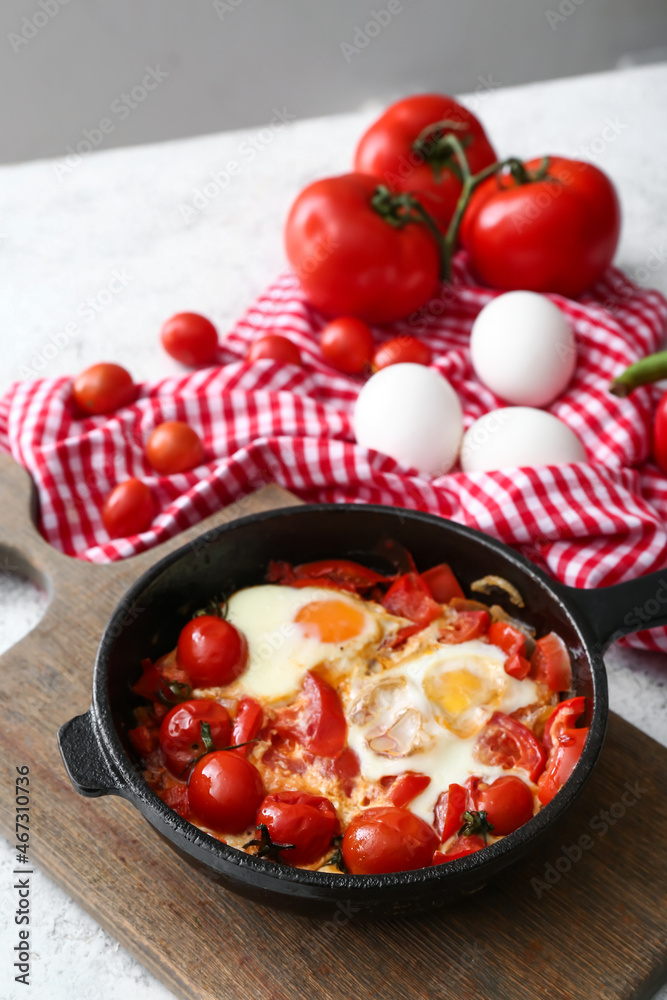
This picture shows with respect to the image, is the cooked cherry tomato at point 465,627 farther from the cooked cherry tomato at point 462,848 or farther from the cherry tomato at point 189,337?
the cherry tomato at point 189,337

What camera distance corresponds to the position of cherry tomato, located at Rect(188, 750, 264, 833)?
4.18 ft

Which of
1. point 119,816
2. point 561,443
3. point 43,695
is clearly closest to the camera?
point 119,816

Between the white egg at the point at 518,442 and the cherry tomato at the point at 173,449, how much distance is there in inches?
23.0

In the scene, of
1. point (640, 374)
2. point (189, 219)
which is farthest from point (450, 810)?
point (189, 219)

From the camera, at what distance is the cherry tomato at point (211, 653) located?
57.3 inches

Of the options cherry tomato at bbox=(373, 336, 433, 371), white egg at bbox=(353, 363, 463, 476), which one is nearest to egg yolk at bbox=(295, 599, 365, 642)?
white egg at bbox=(353, 363, 463, 476)

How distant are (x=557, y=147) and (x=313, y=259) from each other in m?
1.30

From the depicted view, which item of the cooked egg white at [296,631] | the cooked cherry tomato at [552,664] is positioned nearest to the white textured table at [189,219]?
the cooked cherry tomato at [552,664]

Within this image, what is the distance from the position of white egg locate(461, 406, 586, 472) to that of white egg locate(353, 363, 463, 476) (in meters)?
0.05

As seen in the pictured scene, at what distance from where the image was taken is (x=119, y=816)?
1.44 metres

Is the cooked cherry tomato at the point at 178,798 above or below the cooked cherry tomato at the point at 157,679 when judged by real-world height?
below

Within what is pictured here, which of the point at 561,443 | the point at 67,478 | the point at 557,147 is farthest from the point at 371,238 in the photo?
the point at 557,147

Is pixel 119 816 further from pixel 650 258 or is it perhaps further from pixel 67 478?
pixel 650 258

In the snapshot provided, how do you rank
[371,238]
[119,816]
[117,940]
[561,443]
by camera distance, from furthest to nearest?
1. [371,238]
2. [561,443]
3. [119,816]
4. [117,940]
